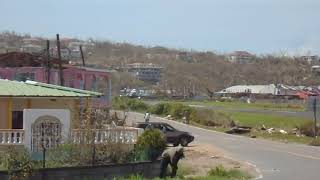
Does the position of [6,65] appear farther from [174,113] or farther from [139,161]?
[139,161]

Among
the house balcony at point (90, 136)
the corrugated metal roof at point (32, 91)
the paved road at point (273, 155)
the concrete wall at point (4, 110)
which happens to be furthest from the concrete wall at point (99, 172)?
the concrete wall at point (4, 110)

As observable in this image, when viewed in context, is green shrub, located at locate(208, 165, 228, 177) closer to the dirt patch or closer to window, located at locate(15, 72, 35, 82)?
the dirt patch

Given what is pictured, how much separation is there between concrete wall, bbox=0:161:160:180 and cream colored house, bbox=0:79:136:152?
1921 mm

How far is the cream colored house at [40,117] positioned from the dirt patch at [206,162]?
10.4 feet

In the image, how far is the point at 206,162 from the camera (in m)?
30.7

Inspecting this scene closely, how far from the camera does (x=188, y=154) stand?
34.4m

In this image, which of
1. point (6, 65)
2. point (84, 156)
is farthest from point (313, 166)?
point (6, 65)

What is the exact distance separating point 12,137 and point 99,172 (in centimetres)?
589

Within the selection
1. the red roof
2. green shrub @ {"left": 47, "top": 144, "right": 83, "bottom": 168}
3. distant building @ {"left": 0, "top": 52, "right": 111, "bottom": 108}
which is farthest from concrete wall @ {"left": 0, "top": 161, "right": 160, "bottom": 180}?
the red roof

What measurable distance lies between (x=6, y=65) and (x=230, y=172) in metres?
36.5

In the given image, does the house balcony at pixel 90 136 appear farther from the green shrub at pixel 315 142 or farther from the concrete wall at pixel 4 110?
the green shrub at pixel 315 142

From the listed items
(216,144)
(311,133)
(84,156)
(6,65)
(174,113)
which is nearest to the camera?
(84,156)

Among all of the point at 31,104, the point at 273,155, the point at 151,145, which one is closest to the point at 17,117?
the point at 31,104

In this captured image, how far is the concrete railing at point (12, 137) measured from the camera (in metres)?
26.1
